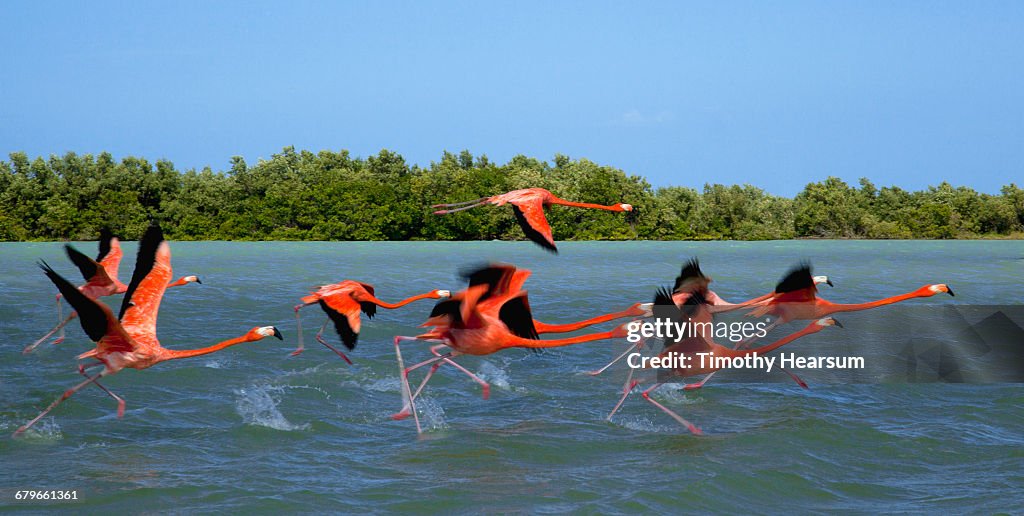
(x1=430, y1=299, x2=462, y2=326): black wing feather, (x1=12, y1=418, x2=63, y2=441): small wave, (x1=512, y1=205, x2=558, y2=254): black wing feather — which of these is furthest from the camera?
(x1=12, y1=418, x2=63, y2=441): small wave

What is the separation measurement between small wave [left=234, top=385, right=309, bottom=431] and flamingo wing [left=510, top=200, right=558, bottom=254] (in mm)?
3223

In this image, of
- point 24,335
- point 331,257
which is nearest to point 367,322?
point 24,335

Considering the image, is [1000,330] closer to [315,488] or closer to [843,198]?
[315,488]

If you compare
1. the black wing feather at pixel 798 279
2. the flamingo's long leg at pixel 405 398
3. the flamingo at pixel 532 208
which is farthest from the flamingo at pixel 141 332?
the black wing feather at pixel 798 279

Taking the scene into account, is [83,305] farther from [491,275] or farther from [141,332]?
[491,275]

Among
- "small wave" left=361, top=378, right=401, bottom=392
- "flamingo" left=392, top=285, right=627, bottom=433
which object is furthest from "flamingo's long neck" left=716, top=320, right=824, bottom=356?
"small wave" left=361, top=378, right=401, bottom=392

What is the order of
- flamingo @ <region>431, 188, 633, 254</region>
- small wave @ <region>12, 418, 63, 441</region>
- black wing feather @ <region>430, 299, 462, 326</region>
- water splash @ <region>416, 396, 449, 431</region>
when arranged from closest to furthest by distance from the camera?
1. flamingo @ <region>431, 188, 633, 254</region>
2. black wing feather @ <region>430, 299, 462, 326</region>
3. small wave @ <region>12, 418, 63, 441</region>
4. water splash @ <region>416, 396, 449, 431</region>

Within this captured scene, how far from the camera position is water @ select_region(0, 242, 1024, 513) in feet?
26.5

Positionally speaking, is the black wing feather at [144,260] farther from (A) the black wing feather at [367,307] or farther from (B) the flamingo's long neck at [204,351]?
(A) the black wing feather at [367,307]

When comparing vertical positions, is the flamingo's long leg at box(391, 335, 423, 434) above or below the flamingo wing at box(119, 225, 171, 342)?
below

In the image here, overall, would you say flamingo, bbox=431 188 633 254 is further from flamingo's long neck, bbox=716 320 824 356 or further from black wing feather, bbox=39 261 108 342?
black wing feather, bbox=39 261 108 342

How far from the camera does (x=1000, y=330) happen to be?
18.5m

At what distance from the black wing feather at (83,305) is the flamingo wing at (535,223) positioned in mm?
3440

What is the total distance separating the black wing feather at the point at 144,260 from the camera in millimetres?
9492
